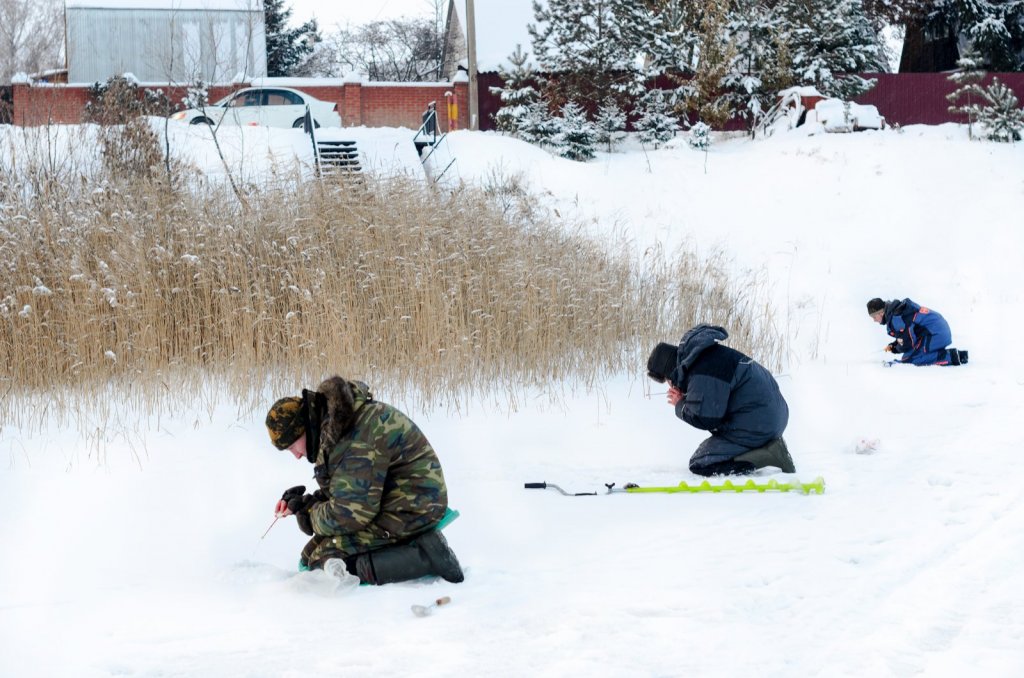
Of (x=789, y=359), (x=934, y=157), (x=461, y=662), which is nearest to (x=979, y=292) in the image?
(x=934, y=157)

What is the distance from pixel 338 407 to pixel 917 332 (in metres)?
8.37

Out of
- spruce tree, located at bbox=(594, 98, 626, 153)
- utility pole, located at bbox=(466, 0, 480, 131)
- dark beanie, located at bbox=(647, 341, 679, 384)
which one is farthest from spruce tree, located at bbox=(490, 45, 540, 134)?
dark beanie, located at bbox=(647, 341, 679, 384)

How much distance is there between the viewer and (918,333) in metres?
11.2

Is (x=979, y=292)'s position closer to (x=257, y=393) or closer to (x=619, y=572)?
(x=257, y=393)

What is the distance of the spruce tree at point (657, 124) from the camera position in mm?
21500

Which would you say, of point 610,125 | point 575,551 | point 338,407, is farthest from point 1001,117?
point 338,407

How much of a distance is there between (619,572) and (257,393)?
3.80 metres

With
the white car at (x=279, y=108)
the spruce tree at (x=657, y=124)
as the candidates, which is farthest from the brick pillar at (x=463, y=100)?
the spruce tree at (x=657, y=124)

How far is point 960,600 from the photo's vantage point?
163 inches

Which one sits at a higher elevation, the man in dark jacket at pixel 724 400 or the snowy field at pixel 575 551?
the man in dark jacket at pixel 724 400

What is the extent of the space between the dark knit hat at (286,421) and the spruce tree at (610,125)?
17.4 meters

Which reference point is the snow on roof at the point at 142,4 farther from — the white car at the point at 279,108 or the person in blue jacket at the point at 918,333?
the person in blue jacket at the point at 918,333

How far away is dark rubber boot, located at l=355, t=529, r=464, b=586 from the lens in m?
4.62

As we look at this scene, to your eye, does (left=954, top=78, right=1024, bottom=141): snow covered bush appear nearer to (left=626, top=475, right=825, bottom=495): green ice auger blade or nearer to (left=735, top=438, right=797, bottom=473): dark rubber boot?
(left=735, top=438, right=797, bottom=473): dark rubber boot
